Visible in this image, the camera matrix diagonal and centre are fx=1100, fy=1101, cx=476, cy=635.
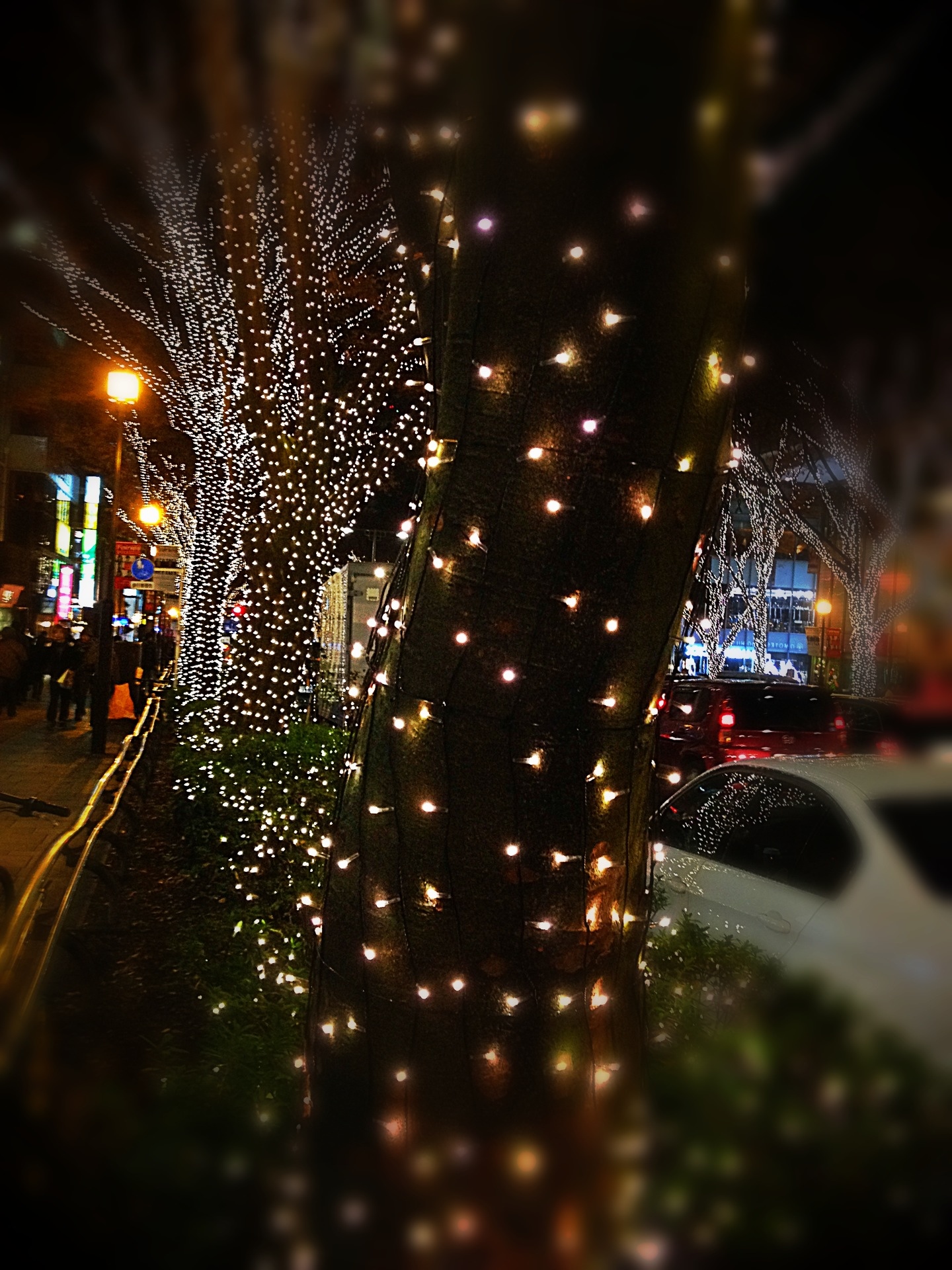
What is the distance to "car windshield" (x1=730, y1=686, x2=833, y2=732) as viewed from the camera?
13.8 metres

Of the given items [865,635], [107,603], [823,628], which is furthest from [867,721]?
[823,628]

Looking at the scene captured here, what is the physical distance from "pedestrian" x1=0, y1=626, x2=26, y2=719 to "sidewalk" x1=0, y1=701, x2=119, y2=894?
343 mm

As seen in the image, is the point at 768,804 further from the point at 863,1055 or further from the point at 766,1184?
the point at 766,1184

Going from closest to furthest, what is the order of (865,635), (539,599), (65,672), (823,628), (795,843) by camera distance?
1. (539,599)
2. (795,843)
3. (65,672)
4. (865,635)
5. (823,628)

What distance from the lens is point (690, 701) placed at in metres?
14.9

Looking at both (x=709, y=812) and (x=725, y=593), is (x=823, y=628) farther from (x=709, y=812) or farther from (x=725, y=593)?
(x=709, y=812)

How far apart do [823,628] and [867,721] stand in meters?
21.8

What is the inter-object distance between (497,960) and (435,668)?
2.28 feet

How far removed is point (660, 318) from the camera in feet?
8.00

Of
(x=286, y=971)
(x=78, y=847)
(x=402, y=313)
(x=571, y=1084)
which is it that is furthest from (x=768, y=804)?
(x=402, y=313)

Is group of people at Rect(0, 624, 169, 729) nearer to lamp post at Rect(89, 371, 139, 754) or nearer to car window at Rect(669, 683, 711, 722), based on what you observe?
lamp post at Rect(89, 371, 139, 754)

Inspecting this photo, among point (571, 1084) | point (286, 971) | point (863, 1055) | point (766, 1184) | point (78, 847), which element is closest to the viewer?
point (766, 1184)

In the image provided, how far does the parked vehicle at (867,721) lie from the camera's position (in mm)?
14492

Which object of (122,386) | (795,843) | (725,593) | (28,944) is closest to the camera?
(795,843)
